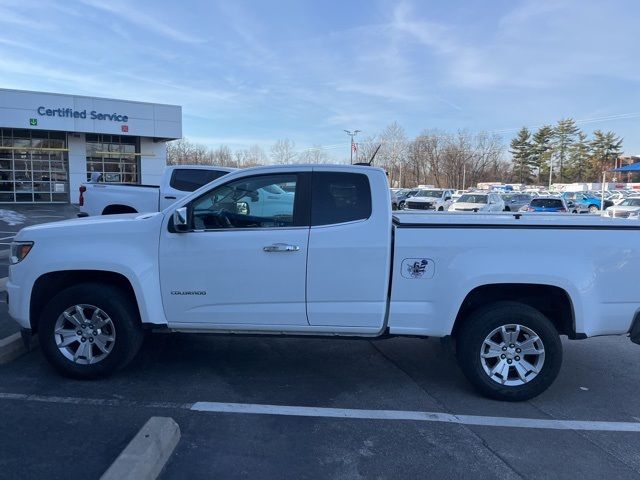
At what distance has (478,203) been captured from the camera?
27.5 metres

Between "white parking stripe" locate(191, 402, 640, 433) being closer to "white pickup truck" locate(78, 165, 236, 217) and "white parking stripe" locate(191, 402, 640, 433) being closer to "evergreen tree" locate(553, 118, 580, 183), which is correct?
"white pickup truck" locate(78, 165, 236, 217)

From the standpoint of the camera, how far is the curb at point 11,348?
5207 millimetres

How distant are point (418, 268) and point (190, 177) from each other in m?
7.49

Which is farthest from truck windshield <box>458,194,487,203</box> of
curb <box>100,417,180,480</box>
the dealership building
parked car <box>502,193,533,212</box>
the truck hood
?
curb <box>100,417,180,480</box>

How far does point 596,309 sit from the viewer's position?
448 cm

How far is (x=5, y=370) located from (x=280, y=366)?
8.63ft

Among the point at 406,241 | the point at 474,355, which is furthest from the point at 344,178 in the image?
the point at 474,355

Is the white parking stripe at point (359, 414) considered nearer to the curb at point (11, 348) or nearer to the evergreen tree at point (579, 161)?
the curb at point (11, 348)

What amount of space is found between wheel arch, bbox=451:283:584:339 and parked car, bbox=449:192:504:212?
Answer: 22567 mm

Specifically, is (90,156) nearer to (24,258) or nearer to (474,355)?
(24,258)

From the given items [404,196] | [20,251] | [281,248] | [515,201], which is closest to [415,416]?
[281,248]

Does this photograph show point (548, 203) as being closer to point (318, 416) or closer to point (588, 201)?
point (588, 201)

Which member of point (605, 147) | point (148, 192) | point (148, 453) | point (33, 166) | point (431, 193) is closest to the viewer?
point (148, 453)

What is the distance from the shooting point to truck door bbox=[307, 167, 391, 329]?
4465 mm
